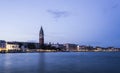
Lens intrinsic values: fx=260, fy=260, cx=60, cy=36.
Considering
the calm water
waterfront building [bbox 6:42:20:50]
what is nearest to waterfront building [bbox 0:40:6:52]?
waterfront building [bbox 6:42:20:50]

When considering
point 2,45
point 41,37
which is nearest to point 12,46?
point 2,45

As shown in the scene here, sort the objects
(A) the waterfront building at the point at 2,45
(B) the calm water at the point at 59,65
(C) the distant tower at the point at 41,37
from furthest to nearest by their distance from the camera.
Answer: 1. (C) the distant tower at the point at 41,37
2. (A) the waterfront building at the point at 2,45
3. (B) the calm water at the point at 59,65

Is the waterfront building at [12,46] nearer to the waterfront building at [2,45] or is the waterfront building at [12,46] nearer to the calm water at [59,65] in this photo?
the waterfront building at [2,45]

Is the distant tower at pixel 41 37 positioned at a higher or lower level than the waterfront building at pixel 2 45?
higher

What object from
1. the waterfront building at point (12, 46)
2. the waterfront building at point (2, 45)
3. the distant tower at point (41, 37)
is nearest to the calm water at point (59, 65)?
the waterfront building at point (2, 45)

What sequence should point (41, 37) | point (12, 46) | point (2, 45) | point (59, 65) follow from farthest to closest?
point (41, 37) → point (12, 46) → point (2, 45) → point (59, 65)

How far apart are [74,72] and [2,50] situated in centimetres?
12428

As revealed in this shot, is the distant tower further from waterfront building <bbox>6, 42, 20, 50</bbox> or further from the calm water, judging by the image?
the calm water

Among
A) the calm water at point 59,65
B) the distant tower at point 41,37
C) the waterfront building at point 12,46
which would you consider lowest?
the calm water at point 59,65

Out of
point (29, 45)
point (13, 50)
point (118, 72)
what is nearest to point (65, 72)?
point (118, 72)

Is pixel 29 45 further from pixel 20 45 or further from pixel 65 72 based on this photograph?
pixel 65 72

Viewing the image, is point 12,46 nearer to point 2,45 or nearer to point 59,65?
point 2,45

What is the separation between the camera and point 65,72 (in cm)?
3397

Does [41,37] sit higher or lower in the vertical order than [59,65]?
higher
